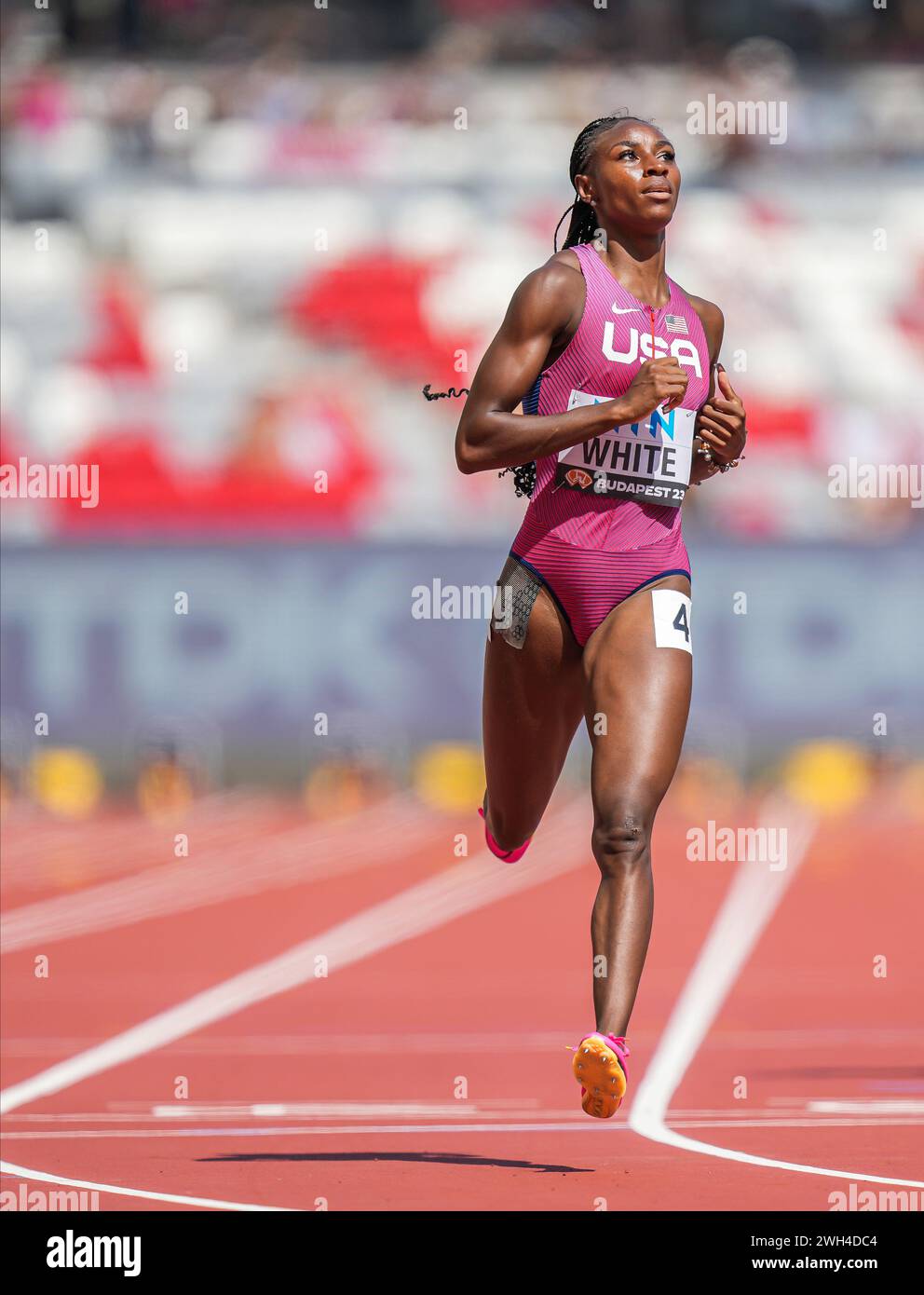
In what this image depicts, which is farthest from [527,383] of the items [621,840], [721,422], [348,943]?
[348,943]

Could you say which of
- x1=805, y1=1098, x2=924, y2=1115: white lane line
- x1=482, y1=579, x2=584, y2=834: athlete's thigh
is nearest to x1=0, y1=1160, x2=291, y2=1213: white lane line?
x1=482, y1=579, x2=584, y2=834: athlete's thigh

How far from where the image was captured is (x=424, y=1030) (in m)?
7.77

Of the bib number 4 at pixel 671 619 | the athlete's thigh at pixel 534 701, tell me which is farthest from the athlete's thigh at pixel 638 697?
the athlete's thigh at pixel 534 701

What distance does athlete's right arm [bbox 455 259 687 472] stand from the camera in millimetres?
4965

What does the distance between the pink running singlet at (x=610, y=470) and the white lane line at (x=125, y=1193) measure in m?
1.56

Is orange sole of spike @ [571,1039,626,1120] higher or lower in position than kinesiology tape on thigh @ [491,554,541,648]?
lower

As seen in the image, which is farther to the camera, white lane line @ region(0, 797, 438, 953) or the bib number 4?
white lane line @ region(0, 797, 438, 953)

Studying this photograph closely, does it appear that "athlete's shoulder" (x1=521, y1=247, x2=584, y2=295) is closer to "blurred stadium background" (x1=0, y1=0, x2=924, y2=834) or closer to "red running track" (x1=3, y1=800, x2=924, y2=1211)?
"red running track" (x1=3, y1=800, x2=924, y2=1211)

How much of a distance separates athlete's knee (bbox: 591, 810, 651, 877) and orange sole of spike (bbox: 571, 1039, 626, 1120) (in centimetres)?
46

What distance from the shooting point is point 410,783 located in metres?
17.3

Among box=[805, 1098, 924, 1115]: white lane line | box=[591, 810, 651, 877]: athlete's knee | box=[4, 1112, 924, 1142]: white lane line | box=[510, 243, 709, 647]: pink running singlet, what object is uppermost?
box=[510, 243, 709, 647]: pink running singlet

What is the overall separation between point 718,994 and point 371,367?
15012mm

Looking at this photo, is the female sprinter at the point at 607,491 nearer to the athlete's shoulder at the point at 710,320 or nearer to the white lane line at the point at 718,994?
the athlete's shoulder at the point at 710,320

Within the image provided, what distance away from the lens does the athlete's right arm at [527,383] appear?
4.96 metres
